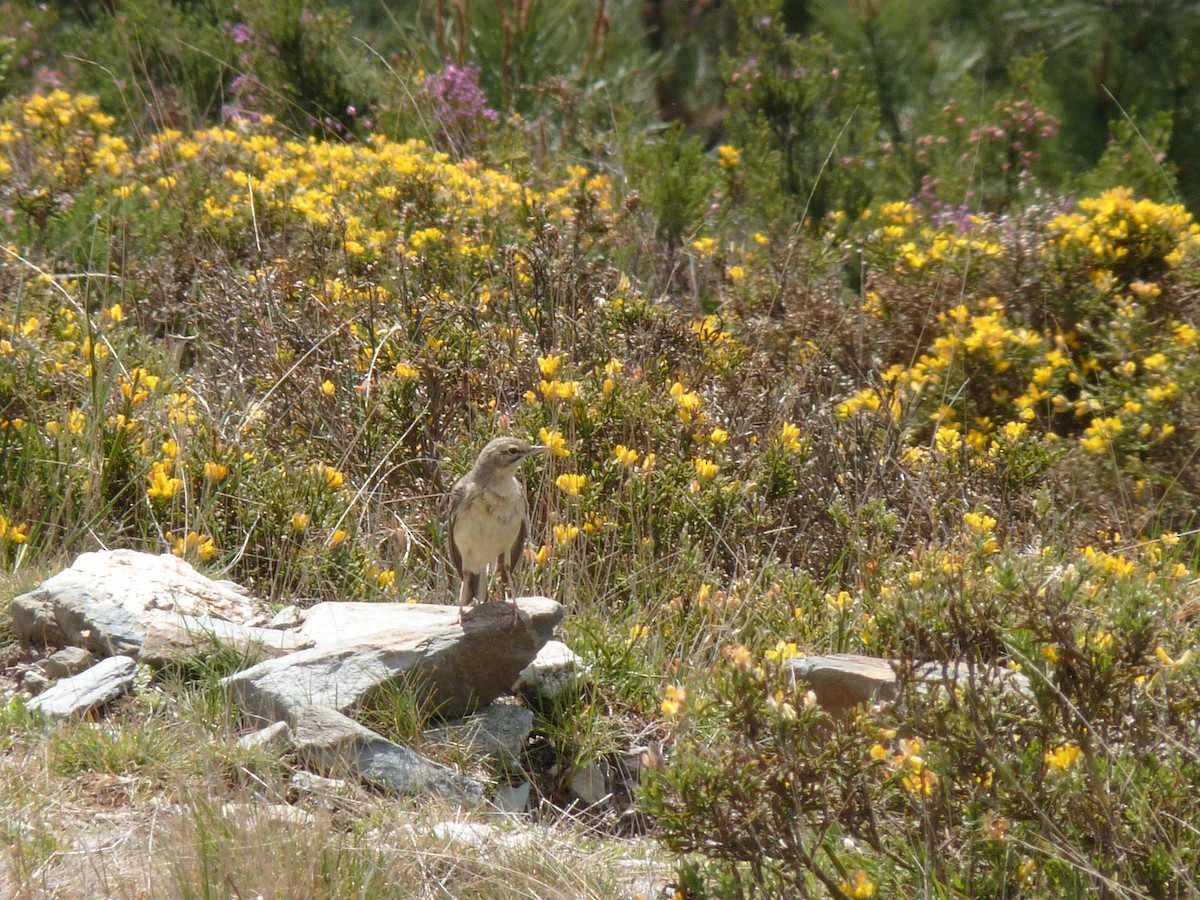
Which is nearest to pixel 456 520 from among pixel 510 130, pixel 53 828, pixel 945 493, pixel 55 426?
pixel 53 828

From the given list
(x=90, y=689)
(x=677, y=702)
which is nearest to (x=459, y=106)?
(x=90, y=689)

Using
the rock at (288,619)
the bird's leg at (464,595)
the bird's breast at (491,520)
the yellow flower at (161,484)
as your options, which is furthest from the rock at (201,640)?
the yellow flower at (161,484)

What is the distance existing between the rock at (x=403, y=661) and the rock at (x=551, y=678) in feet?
0.35

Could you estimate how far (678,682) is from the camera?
4137 millimetres

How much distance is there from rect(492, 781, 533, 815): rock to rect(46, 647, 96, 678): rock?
4.20ft

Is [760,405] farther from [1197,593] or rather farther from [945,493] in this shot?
[1197,593]

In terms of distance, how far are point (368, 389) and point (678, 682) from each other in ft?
6.68

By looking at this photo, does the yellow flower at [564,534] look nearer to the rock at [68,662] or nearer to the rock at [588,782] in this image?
the rock at [588,782]

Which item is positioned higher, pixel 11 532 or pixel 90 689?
pixel 11 532

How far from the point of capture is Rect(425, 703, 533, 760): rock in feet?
13.2

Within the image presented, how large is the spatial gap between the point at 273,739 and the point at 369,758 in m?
0.26

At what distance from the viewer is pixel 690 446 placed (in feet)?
18.0

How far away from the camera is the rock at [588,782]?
13.5 feet

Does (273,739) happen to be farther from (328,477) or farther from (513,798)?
(328,477)
